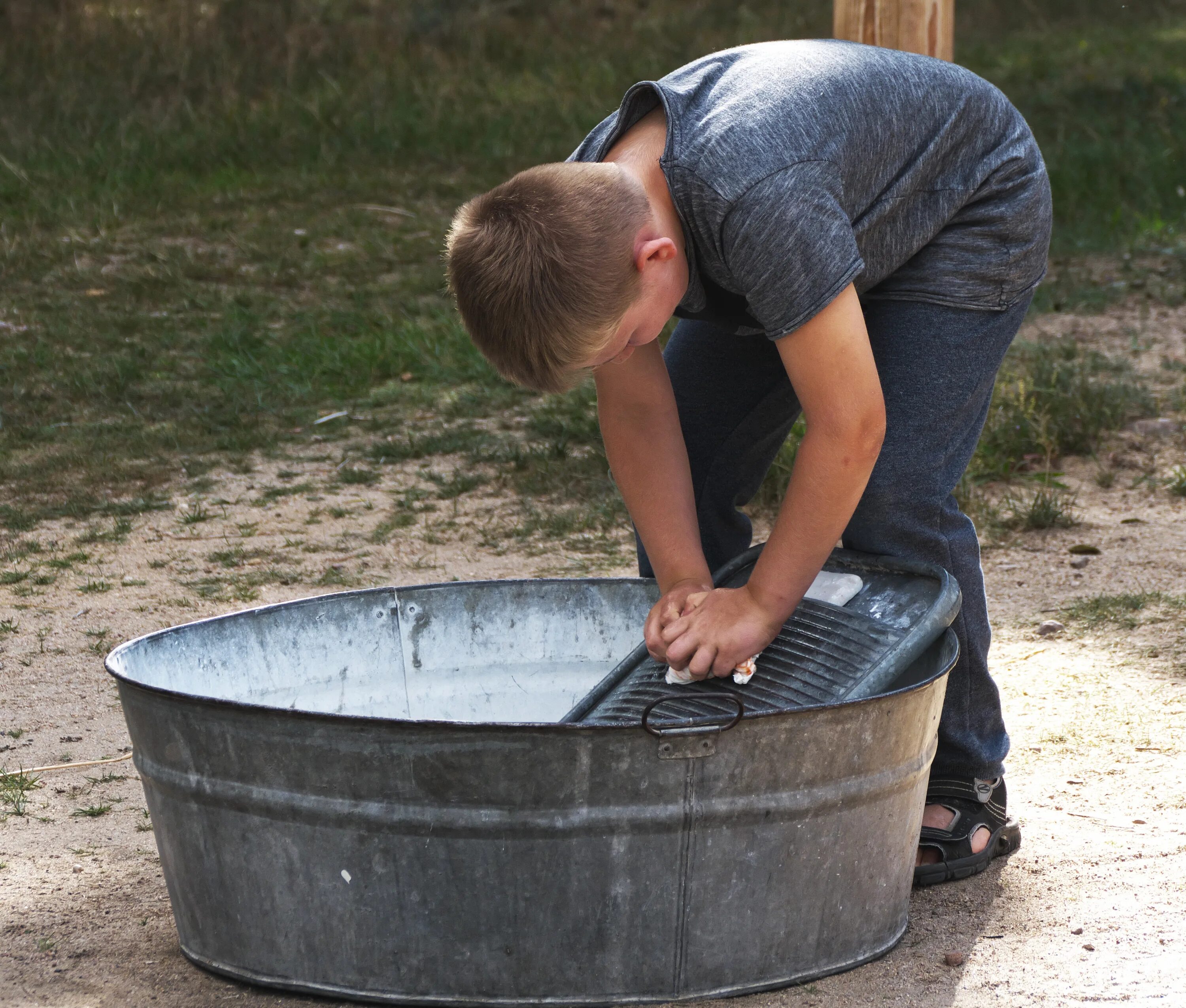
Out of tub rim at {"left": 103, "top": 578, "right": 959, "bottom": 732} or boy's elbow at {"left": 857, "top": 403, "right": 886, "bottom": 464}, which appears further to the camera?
boy's elbow at {"left": 857, "top": 403, "right": 886, "bottom": 464}

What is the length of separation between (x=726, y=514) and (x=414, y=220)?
4.85 metres

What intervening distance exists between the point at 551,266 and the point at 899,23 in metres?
2.24

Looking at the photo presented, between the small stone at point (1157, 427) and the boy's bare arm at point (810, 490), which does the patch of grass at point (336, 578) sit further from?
the small stone at point (1157, 427)

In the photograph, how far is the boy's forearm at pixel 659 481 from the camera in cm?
201

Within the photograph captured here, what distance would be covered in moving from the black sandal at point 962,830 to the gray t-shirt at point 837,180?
71 centimetres

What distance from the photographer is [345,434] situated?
4754 mm

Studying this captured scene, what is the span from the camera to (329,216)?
6.86m

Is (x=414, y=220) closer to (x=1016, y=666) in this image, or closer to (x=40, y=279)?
(x=40, y=279)

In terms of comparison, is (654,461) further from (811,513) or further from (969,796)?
(969,796)

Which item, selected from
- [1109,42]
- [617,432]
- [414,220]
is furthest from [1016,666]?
[1109,42]

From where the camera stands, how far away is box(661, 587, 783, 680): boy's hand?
1795mm

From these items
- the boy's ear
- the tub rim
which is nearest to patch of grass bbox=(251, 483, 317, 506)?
the tub rim

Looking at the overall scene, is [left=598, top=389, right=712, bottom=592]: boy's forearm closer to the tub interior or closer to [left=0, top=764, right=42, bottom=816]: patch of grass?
the tub interior

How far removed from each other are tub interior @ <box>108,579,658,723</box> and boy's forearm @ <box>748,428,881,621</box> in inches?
18.5
